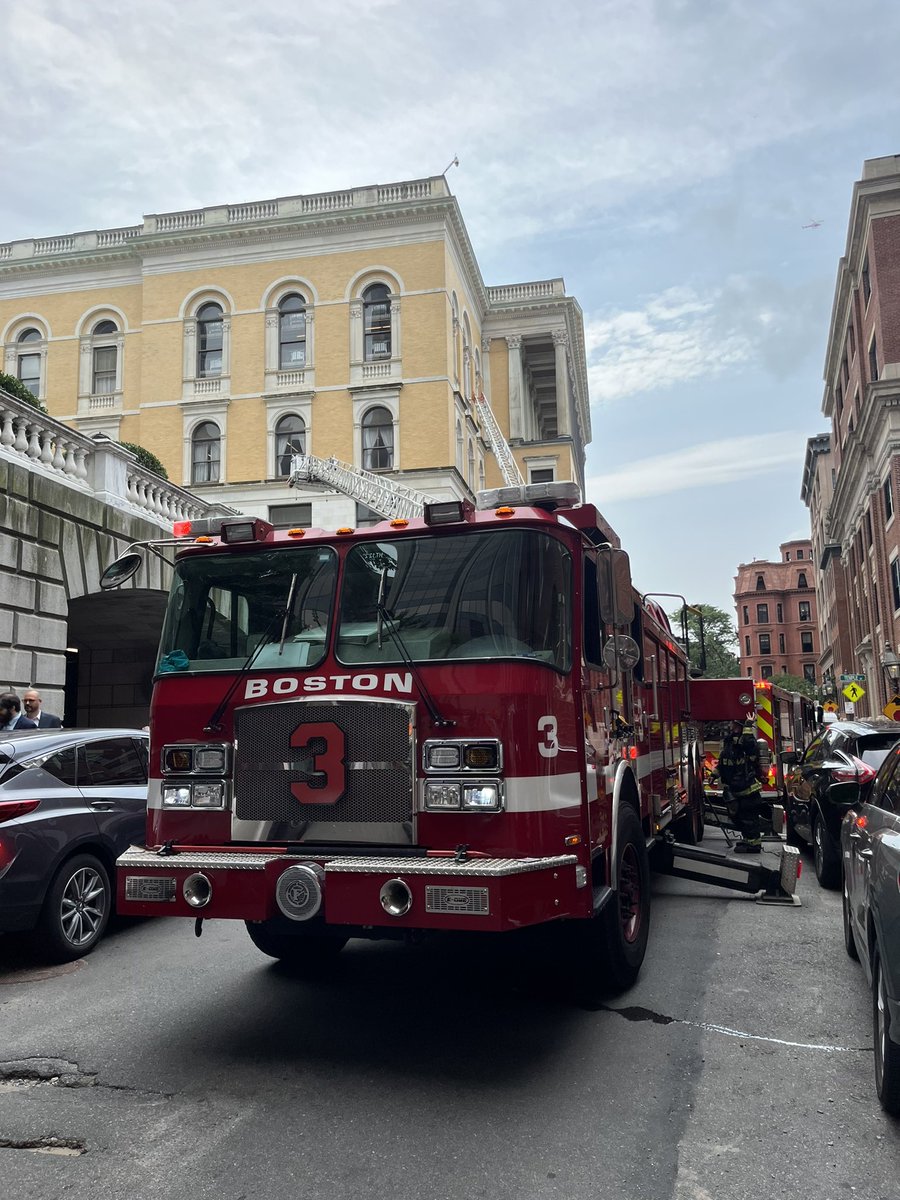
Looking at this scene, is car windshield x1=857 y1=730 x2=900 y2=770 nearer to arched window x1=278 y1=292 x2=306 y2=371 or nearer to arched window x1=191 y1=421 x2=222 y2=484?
arched window x1=191 y1=421 x2=222 y2=484

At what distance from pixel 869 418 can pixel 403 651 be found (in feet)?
117

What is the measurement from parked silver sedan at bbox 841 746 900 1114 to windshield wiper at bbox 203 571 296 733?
3.09 meters

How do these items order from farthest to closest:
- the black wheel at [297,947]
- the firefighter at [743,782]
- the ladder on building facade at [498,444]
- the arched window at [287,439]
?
the ladder on building facade at [498,444] → the arched window at [287,439] → the firefighter at [743,782] → the black wheel at [297,947]

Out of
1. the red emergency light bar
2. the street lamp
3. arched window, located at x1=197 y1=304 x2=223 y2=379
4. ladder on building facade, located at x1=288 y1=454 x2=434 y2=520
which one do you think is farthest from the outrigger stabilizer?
arched window, located at x1=197 y1=304 x2=223 y2=379

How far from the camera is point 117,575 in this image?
5723 mm

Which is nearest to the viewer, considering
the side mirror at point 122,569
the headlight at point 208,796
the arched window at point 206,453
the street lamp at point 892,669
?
the headlight at point 208,796

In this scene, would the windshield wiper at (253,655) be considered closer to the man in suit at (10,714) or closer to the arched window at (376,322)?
the man in suit at (10,714)

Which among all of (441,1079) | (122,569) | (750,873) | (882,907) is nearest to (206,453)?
(750,873)

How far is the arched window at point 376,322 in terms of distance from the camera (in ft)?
123

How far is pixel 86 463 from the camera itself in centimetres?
1410

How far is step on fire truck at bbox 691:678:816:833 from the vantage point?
11.7 metres

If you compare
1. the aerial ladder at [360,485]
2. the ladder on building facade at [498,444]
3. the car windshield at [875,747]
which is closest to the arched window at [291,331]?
the aerial ladder at [360,485]

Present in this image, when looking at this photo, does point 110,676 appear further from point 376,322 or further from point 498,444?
point 498,444

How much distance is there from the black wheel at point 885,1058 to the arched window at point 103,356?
40.7 metres
